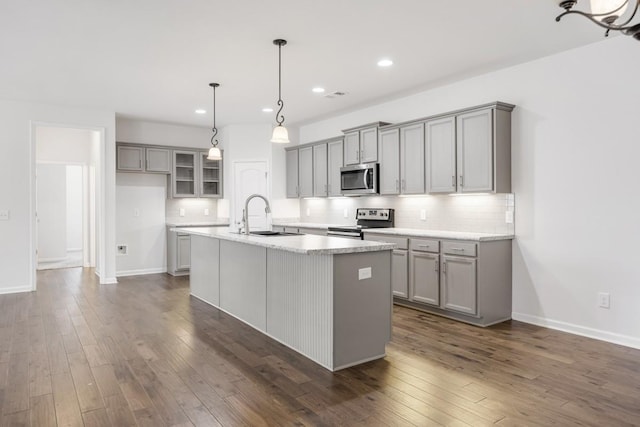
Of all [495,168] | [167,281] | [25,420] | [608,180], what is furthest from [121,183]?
[608,180]

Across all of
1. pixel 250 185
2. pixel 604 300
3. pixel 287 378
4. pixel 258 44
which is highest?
pixel 258 44

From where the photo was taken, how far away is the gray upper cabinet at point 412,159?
511 cm

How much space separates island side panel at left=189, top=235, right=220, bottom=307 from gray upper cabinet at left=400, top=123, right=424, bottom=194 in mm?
2447

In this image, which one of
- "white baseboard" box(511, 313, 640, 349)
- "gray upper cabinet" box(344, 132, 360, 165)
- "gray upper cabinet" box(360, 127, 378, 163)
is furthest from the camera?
"gray upper cabinet" box(344, 132, 360, 165)

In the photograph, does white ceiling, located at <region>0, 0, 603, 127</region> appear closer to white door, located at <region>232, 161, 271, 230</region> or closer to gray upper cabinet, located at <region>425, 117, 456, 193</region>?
gray upper cabinet, located at <region>425, 117, 456, 193</region>

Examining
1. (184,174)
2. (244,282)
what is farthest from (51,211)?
(244,282)

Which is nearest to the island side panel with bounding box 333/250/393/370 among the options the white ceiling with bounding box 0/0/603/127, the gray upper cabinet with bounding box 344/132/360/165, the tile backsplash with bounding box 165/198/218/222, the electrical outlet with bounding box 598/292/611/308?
the white ceiling with bounding box 0/0/603/127

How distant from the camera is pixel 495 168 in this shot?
430 centimetres

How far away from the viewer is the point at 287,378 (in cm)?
293

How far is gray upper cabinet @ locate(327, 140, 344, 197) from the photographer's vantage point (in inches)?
256

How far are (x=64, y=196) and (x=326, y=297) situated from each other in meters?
8.13

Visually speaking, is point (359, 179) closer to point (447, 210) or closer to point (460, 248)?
point (447, 210)

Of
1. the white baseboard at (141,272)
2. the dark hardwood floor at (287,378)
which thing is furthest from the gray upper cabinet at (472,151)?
the white baseboard at (141,272)

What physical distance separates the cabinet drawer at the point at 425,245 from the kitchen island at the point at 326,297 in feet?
4.29
